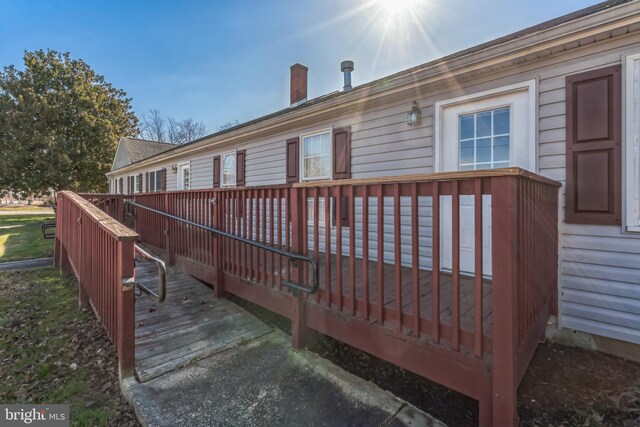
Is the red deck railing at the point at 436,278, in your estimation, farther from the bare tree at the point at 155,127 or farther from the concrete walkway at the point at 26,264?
the bare tree at the point at 155,127

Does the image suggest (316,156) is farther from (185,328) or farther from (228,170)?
(185,328)

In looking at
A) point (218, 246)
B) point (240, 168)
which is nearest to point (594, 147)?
point (218, 246)

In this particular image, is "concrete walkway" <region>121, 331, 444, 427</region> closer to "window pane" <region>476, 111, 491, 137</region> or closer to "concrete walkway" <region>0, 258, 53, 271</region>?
"window pane" <region>476, 111, 491, 137</region>

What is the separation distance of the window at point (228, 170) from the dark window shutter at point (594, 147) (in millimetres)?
6456

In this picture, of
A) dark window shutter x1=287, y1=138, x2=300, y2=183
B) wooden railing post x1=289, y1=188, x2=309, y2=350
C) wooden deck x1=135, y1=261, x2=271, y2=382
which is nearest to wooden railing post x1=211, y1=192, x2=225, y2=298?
wooden deck x1=135, y1=261, x2=271, y2=382

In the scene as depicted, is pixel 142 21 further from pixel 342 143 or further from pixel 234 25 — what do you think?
pixel 342 143

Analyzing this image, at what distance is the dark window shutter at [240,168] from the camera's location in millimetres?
7117

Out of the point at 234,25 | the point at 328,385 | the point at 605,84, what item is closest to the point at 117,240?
the point at 328,385

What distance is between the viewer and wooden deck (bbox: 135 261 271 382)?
255 cm

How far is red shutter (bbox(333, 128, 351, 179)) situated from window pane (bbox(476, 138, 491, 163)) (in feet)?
6.07

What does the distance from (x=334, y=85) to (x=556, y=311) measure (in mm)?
8340

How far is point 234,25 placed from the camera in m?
8.16

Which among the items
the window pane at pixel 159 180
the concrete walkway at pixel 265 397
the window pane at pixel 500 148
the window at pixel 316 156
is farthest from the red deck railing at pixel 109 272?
the window pane at pixel 159 180

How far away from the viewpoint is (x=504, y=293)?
1.56m
